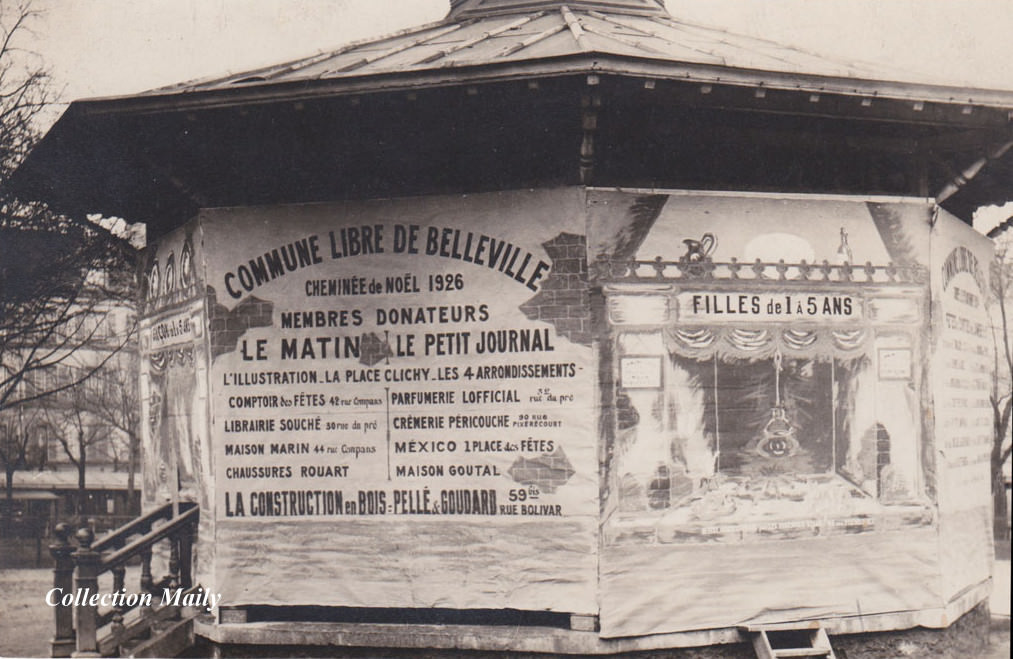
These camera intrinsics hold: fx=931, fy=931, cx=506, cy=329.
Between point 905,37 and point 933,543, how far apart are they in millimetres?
4284

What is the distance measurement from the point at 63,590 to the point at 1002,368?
9.55 m

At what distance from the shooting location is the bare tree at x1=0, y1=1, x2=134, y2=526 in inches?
356

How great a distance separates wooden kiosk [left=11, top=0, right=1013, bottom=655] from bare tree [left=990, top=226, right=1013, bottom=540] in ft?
8.71

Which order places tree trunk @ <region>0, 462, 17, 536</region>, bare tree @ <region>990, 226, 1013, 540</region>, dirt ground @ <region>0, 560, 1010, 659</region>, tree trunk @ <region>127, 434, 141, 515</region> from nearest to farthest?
1. dirt ground @ <region>0, 560, 1010, 659</region>
2. bare tree @ <region>990, 226, 1013, 540</region>
3. tree trunk @ <region>0, 462, 17, 536</region>
4. tree trunk @ <region>127, 434, 141, 515</region>

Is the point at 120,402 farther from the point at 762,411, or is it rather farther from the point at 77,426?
the point at 762,411

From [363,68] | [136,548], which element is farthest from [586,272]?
[136,548]

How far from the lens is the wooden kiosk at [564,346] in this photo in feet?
22.0

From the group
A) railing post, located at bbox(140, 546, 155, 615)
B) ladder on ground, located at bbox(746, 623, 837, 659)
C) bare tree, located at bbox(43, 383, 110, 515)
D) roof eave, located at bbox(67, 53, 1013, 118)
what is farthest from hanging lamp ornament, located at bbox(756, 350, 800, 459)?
bare tree, located at bbox(43, 383, 110, 515)

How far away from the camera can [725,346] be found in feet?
23.0

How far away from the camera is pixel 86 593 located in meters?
6.83

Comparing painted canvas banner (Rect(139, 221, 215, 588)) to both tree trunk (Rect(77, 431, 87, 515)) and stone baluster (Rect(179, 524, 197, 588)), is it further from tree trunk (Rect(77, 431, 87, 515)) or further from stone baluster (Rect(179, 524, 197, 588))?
tree trunk (Rect(77, 431, 87, 515))

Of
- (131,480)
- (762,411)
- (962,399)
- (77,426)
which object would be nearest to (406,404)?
(762,411)

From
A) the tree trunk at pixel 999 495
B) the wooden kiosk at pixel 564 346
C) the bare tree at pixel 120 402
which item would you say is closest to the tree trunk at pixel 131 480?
the bare tree at pixel 120 402

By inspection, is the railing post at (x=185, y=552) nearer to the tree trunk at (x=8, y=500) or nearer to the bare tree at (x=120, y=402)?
the tree trunk at (x=8, y=500)
